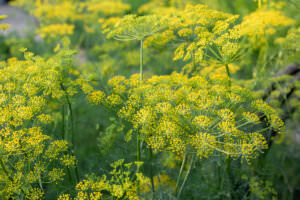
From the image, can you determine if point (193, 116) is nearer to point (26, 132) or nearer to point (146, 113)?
point (146, 113)

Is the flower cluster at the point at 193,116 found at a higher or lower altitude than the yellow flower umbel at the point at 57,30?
lower

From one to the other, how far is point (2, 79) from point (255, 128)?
182 cm

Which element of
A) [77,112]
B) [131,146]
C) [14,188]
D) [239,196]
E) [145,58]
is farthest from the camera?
[77,112]

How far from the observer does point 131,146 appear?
2.15m

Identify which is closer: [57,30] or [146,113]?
[146,113]

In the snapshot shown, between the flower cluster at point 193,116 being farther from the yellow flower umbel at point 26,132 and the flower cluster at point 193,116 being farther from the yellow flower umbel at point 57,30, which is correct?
the yellow flower umbel at point 57,30

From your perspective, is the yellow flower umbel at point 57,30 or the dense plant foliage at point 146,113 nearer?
the dense plant foliage at point 146,113

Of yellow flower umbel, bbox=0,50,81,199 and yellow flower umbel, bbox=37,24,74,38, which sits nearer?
yellow flower umbel, bbox=0,50,81,199

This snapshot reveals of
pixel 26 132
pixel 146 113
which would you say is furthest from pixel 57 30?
pixel 146 113

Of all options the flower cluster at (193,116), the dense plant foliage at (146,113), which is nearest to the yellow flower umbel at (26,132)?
the dense plant foliage at (146,113)

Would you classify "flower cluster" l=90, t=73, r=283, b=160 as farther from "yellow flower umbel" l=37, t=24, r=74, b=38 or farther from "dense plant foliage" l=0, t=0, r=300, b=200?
"yellow flower umbel" l=37, t=24, r=74, b=38

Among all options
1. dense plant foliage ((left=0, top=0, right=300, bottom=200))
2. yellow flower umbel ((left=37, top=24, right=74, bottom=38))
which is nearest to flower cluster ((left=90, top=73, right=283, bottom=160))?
dense plant foliage ((left=0, top=0, right=300, bottom=200))

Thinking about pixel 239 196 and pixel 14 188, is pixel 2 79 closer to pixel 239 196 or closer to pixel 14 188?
pixel 14 188

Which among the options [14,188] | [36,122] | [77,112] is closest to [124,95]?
[36,122]
